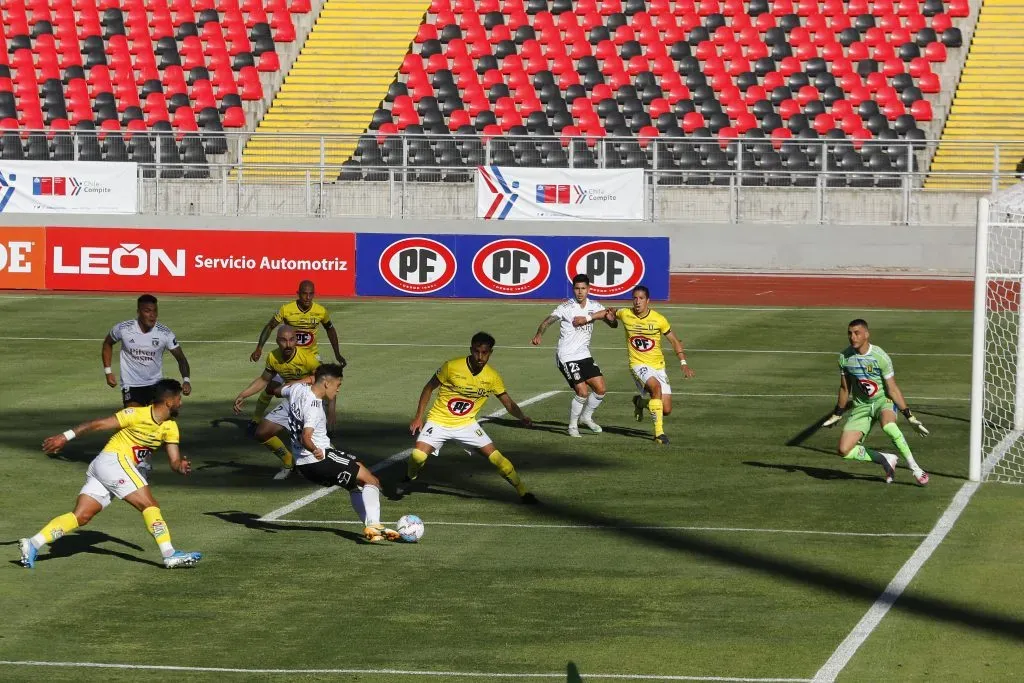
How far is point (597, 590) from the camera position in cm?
1366

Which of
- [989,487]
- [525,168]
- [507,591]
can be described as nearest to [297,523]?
[507,591]

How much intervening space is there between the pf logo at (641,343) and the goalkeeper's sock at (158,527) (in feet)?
29.8

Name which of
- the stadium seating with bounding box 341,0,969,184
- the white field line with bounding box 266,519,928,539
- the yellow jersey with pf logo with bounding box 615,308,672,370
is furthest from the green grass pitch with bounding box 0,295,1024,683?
the stadium seating with bounding box 341,0,969,184

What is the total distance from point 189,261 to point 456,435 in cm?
2231

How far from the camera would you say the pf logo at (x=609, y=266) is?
36.7 meters

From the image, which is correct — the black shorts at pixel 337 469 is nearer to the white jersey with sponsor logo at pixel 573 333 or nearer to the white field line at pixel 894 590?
the white field line at pixel 894 590

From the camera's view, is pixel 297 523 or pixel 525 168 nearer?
pixel 297 523

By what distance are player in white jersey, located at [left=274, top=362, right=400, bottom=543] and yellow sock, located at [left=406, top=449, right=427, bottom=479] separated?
2035 mm

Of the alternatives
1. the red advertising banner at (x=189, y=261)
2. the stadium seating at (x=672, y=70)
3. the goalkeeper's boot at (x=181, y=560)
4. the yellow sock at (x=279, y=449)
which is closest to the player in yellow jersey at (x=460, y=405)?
the yellow sock at (x=279, y=449)

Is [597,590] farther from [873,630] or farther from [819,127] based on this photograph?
[819,127]

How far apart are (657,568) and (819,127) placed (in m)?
33.4

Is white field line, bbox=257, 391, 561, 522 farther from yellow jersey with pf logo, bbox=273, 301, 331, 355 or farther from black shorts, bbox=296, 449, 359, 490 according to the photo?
yellow jersey with pf logo, bbox=273, 301, 331, 355

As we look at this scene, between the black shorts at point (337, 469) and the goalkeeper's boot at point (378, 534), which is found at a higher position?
the black shorts at point (337, 469)

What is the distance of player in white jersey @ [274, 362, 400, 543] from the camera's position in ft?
48.5
